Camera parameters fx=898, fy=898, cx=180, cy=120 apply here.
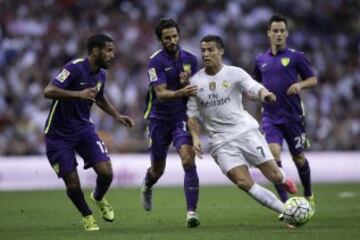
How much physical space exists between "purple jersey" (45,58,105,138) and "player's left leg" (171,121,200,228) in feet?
4.35

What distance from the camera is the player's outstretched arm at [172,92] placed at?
11.5 metres

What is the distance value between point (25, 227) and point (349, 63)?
1655 centimetres

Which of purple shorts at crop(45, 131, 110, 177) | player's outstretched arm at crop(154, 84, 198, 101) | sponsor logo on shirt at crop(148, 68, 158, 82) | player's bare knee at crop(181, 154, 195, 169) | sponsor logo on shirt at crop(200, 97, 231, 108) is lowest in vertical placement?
player's bare knee at crop(181, 154, 195, 169)

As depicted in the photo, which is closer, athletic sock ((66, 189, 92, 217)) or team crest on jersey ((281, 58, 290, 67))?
athletic sock ((66, 189, 92, 217))

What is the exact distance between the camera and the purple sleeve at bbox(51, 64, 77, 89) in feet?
38.0

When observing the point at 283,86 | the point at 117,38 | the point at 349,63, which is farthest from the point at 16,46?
the point at 283,86

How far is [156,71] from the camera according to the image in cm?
1231

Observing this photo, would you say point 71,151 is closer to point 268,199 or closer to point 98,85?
point 98,85

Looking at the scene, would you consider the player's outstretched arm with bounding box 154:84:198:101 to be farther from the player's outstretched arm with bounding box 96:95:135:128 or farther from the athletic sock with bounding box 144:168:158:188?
the athletic sock with bounding box 144:168:158:188

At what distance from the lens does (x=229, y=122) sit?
1152cm

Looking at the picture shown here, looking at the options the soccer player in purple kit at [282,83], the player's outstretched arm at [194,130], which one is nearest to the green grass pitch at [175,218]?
the player's outstretched arm at [194,130]

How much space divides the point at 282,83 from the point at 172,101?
1926 millimetres

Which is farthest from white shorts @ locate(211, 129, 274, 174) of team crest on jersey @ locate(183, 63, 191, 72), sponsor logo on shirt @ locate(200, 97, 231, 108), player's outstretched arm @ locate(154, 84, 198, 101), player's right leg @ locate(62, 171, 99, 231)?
player's right leg @ locate(62, 171, 99, 231)

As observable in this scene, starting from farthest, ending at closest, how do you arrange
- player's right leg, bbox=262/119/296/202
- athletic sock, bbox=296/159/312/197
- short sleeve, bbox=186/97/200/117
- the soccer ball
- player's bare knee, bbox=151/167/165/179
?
1. athletic sock, bbox=296/159/312/197
2. player's bare knee, bbox=151/167/165/179
3. player's right leg, bbox=262/119/296/202
4. short sleeve, bbox=186/97/200/117
5. the soccer ball
